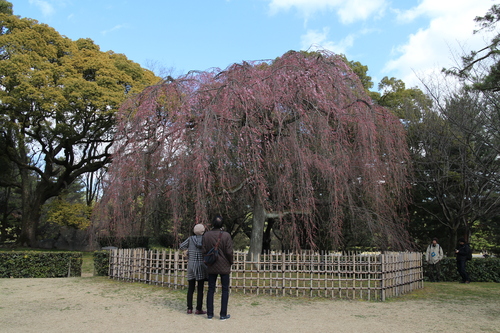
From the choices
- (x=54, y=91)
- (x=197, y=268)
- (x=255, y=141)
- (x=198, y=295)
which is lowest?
(x=198, y=295)

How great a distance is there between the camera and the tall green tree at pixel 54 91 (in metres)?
16.0

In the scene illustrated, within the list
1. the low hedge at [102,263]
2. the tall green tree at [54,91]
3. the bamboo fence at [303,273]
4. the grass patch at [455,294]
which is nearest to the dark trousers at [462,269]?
the grass patch at [455,294]

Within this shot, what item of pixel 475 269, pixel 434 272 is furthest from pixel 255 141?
pixel 475 269

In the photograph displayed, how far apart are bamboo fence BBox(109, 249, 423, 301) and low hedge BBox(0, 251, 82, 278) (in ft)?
9.59

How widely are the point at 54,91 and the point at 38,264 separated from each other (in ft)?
29.0

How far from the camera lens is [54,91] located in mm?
15859

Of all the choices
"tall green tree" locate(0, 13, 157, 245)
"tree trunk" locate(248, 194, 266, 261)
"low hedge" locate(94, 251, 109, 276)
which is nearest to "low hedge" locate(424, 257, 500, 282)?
"tree trunk" locate(248, 194, 266, 261)

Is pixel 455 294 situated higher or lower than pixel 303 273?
lower

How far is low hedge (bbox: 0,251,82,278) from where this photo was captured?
31.3 feet

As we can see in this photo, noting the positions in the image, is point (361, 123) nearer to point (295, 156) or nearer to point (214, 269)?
point (295, 156)

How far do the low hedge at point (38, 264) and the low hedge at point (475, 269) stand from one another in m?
10.2

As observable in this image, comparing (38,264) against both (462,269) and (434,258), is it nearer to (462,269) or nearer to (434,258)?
(434,258)

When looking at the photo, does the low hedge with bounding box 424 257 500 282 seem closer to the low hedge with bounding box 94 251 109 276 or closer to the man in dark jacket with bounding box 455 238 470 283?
the man in dark jacket with bounding box 455 238 470 283

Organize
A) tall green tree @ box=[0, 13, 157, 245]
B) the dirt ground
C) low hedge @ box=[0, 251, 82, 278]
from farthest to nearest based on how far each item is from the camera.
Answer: tall green tree @ box=[0, 13, 157, 245] → low hedge @ box=[0, 251, 82, 278] → the dirt ground
